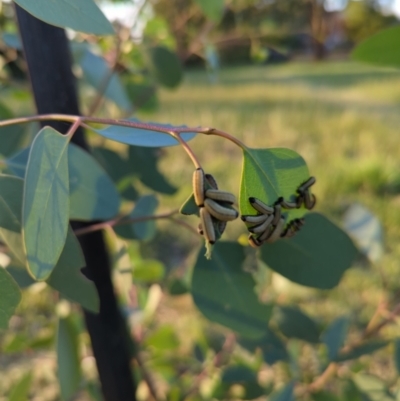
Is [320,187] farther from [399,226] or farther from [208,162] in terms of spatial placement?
[208,162]

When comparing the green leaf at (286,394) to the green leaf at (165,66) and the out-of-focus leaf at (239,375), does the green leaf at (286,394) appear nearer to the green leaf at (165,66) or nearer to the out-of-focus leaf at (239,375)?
the out-of-focus leaf at (239,375)

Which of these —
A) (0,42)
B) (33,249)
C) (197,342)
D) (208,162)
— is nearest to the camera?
(33,249)

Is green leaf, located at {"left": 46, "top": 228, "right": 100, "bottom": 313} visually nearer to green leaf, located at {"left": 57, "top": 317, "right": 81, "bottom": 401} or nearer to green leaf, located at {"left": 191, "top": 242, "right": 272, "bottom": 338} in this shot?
green leaf, located at {"left": 191, "top": 242, "right": 272, "bottom": 338}

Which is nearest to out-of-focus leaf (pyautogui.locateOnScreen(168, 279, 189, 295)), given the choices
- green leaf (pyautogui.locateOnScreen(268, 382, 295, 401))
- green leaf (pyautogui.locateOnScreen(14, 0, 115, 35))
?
green leaf (pyautogui.locateOnScreen(268, 382, 295, 401))

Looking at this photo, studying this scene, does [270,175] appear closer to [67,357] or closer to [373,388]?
[67,357]

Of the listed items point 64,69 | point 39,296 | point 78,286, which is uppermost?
point 64,69

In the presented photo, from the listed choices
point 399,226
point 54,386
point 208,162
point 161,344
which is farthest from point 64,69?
point 208,162

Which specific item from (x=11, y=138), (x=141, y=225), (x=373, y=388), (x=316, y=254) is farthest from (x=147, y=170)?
(x=373, y=388)
